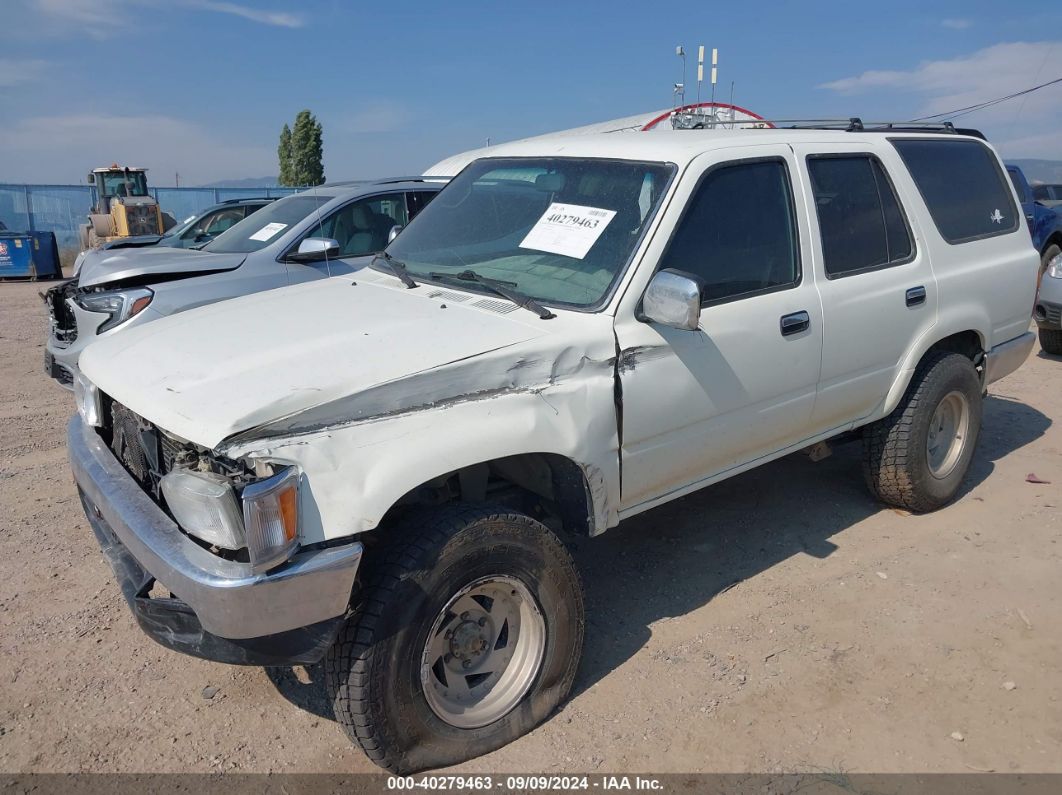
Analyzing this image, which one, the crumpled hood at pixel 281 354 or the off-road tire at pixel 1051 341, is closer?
the crumpled hood at pixel 281 354

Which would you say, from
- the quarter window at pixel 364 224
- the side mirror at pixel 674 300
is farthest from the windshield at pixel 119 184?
the side mirror at pixel 674 300

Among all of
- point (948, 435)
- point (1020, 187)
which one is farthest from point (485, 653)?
point (1020, 187)

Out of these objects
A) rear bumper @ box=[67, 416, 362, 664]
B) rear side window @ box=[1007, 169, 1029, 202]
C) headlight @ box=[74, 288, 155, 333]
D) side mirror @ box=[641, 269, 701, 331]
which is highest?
rear side window @ box=[1007, 169, 1029, 202]

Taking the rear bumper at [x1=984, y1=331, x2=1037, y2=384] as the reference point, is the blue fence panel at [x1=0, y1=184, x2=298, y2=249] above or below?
above

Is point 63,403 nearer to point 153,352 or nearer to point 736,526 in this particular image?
point 153,352

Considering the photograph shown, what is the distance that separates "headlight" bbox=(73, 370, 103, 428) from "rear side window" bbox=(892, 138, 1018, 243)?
3903mm

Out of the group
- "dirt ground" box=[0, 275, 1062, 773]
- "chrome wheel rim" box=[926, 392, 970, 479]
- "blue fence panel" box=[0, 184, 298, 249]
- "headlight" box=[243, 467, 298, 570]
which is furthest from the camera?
"blue fence panel" box=[0, 184, 298, 249]

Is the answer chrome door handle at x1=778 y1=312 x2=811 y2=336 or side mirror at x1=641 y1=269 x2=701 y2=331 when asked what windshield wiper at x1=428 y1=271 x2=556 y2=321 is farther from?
chrome door handle at x1=778 y1=312 x2=811 y2=336

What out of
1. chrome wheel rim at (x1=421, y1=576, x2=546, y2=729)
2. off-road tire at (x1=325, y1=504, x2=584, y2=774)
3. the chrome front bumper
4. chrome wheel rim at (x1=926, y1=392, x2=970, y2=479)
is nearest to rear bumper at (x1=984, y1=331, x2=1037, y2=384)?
chrome wheel rim at (x1=926, y1=392, x2=970, y2=479)

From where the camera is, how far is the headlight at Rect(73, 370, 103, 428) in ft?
10.6

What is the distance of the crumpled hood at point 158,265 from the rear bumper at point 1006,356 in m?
5.31

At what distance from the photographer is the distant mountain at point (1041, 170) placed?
13.8m

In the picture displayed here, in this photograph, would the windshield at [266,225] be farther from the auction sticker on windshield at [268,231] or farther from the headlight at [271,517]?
→ the headlight at [271,517]

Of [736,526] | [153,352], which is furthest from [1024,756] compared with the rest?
[153,352]
